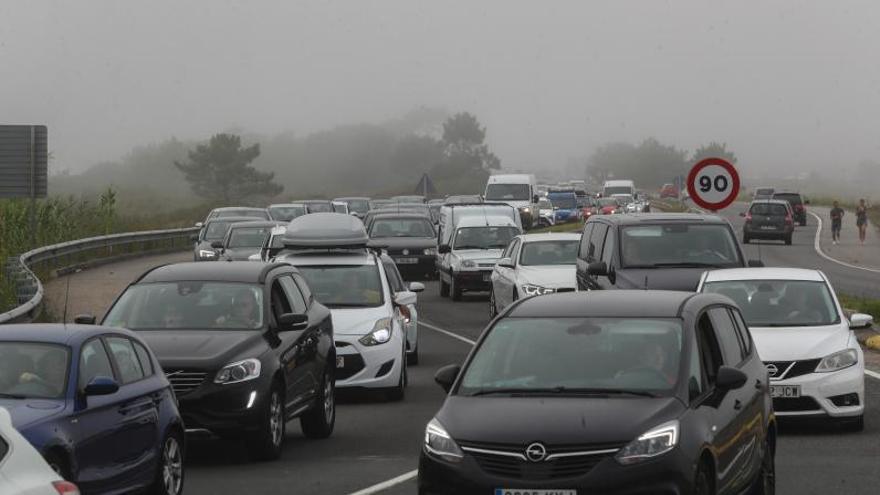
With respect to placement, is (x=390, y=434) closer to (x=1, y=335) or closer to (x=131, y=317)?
(x=131, y=317)

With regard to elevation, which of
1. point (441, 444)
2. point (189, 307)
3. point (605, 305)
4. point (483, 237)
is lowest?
point (483, 237)

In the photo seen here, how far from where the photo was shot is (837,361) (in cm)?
1652

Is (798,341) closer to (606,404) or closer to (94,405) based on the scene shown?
(606,404)

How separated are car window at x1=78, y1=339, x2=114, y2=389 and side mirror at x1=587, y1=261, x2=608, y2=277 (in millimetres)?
11404

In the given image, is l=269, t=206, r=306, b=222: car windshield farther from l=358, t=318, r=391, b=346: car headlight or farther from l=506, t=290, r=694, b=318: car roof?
l=506, t=290, r=694, b=318: car roof

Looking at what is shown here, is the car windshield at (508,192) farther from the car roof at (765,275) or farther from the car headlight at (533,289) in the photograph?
the car roof at (765,275)

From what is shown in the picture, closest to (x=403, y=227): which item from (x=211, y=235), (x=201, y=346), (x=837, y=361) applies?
(x=211, y=235)

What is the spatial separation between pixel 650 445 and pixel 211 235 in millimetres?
35253

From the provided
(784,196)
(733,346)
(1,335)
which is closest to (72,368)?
(1,335)

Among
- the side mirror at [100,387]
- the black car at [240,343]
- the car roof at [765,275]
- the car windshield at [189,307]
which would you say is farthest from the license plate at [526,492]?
the car roof at [765,275]

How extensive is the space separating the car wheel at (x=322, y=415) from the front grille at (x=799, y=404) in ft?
14.0

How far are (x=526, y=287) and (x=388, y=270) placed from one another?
231 inches

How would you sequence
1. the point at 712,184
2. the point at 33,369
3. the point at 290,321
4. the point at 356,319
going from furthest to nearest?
the point at 712,184 < the point at 356,319 < the point at 290,321 < the point at 33,369

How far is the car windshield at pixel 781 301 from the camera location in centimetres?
1748
